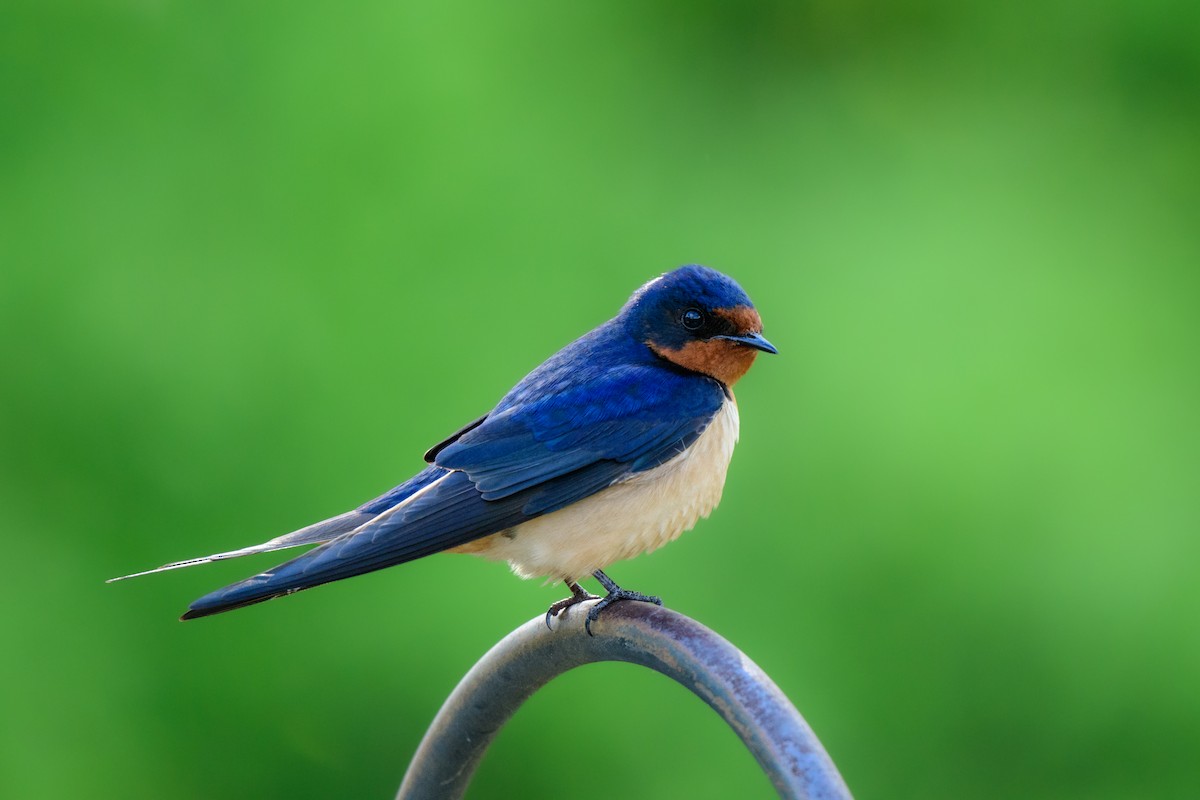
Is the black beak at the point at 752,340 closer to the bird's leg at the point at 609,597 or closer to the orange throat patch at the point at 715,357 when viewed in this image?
the orange throat patch at the point at 715,357

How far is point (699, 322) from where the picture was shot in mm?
2352

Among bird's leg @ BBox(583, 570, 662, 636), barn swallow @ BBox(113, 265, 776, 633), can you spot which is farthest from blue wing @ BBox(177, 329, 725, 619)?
bird's leg @ BBox(583, 570, 662, 636)

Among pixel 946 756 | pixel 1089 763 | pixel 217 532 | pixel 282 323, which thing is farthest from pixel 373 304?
pixel 1089 763

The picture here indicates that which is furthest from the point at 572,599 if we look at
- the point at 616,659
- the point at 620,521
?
the point at 616,659

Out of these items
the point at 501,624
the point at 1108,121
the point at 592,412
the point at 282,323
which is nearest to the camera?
the point at 592,412

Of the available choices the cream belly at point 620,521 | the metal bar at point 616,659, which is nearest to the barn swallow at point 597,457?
the cream belly at point 620,521

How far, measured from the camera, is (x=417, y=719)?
9.89 ft

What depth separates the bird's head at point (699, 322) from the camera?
7.59 ft

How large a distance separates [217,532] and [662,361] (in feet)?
3.68

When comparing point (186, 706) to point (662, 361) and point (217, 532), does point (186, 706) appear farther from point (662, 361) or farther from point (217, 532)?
point (662, 361)

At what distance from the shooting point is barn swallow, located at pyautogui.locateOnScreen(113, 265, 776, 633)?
7.14 ft

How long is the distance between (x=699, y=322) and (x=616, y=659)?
68 centimetres

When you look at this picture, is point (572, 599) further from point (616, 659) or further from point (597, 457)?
point (616, 659)


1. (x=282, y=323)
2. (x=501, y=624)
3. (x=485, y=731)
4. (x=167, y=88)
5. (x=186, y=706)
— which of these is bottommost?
(x=186, y=706)
